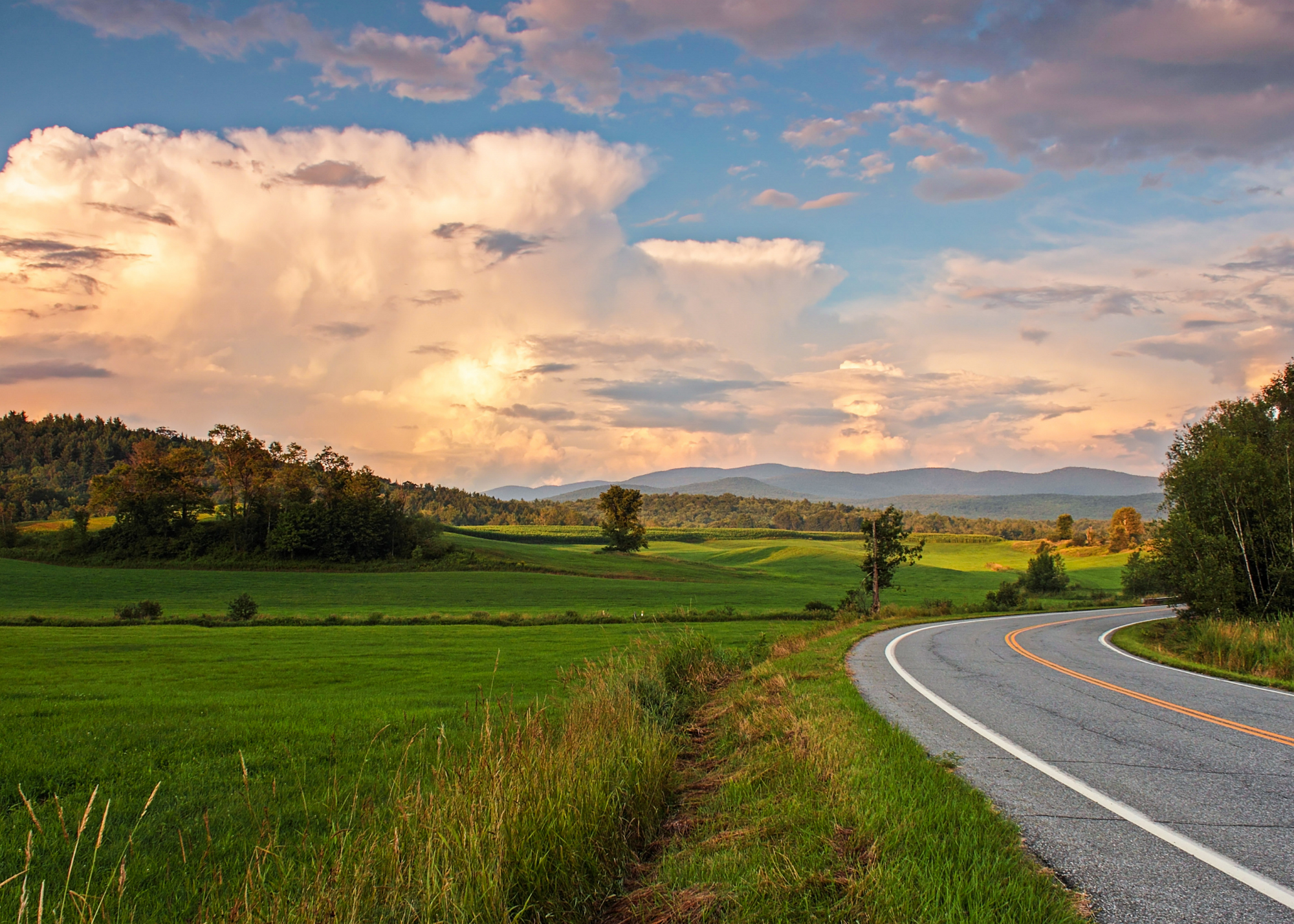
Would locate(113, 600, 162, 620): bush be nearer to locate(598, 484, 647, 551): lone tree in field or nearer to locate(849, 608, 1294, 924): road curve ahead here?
locate(849, 608, 1294, 924): road curve ahead

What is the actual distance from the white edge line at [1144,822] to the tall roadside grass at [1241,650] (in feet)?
33.8

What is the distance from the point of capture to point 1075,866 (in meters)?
5.09

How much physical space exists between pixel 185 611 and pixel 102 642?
A: 73.5ft

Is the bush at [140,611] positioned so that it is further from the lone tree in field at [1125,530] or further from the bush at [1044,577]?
the lone tree in field at [1125,530]

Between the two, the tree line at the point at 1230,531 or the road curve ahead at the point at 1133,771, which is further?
the tree line at the point at 1230,531

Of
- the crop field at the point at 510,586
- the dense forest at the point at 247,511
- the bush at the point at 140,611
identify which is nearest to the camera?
the bush at the point at 140,611

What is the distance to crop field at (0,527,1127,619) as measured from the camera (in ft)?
180

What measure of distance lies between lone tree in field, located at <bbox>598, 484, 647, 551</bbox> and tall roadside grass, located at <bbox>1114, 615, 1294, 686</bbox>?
3894 inches

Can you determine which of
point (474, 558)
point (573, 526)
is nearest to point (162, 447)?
point (573, 526)

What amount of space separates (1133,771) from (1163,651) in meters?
20.6

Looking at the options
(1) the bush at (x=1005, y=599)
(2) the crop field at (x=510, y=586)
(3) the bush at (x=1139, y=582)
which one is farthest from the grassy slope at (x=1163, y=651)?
(3) the bush at (x=1139, y=582)

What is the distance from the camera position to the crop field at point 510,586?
54.8 meters

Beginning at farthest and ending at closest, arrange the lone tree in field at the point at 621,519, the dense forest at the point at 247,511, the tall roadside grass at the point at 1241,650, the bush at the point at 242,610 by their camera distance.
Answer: the lone tree in field at the point at 621,519
the dense forest at the point at 247,511
the bush at the point at 242,610
the tall roadside grass at the point at 1241,650

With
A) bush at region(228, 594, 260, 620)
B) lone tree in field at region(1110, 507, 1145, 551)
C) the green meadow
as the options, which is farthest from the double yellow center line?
lone tree in field at region(1110, 507, 1145, 551)
